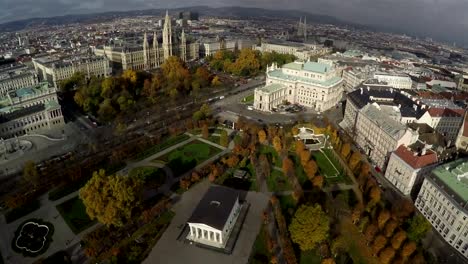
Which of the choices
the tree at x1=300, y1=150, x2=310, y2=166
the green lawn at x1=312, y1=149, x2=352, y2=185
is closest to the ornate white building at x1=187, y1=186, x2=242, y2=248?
the tree at x1=300, y1=150, x2=310, y2=166

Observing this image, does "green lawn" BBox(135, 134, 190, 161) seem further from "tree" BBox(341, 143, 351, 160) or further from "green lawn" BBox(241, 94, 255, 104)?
"tree" BBox(341, 143, 351, 160)

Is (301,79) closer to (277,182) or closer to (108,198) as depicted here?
(277,182)

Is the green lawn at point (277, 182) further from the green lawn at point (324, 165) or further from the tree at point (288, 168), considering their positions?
the green lawn at point (324, 165)

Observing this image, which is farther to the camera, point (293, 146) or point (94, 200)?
point (293, 146)

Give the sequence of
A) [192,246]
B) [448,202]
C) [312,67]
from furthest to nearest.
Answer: [312,67]
[448,202]
[192,246]

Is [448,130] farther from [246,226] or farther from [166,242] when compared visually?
[166,242]

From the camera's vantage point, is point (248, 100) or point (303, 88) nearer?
point (303, 88)

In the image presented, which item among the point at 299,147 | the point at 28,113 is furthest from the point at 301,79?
the point at 28,113

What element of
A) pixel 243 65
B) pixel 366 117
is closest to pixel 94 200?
pixel 366 117
